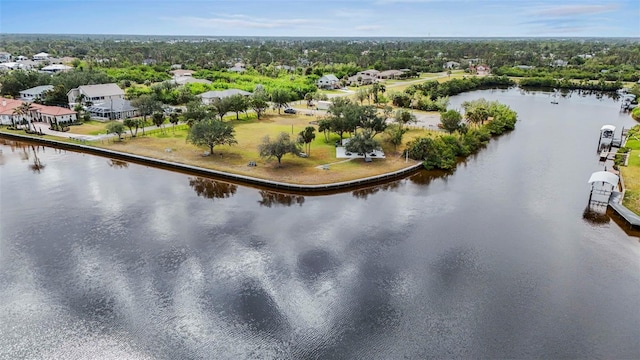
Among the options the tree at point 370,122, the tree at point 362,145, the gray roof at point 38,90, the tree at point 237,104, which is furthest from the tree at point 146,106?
the tree at point 362,145

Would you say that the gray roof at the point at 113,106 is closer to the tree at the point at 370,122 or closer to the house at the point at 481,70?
the tree at the point at 370,122

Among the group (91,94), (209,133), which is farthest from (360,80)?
(209,133)

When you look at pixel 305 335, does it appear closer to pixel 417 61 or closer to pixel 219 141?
pixel 219 141

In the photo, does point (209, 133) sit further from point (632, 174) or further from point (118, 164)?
point (632, 174)

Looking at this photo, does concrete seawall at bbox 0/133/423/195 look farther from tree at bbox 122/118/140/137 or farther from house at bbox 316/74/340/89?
house at bbox 316/74/340/89

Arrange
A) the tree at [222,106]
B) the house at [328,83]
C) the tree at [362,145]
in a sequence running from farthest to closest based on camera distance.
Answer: the house at [328,83] → the tree at [222,106] → the tree at [362,145]
